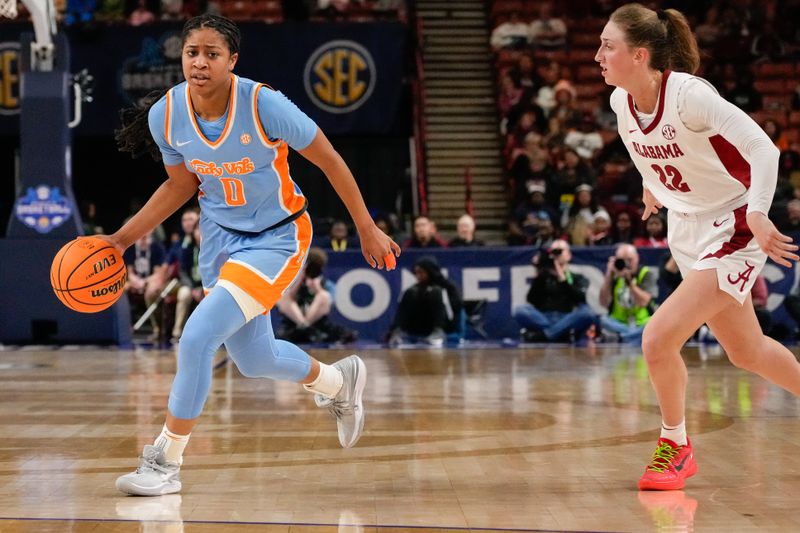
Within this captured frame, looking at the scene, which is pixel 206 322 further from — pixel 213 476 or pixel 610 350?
pixel 610 350

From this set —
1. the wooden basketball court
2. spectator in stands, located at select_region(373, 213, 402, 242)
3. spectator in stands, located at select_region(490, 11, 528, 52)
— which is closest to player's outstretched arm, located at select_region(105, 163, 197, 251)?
the wooden basketball court

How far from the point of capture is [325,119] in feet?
56.2

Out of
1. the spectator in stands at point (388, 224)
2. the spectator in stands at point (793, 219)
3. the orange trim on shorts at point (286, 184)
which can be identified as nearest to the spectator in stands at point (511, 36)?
the spectator in stands at point (388, 224)

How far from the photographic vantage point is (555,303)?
12.6 metres

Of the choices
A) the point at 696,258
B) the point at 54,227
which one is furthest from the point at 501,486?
the point at 54,227

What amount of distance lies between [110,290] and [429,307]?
24.6 feet

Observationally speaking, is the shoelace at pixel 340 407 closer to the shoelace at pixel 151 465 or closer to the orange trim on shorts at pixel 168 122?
the shoelace at pixel 151 465

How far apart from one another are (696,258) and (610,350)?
6.91 metres

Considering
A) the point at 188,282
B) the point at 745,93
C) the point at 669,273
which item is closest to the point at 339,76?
the point at 188,282

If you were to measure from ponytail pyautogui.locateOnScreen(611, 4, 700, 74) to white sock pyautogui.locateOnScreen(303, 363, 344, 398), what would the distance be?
2035mm

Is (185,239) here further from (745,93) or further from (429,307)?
(745,93)

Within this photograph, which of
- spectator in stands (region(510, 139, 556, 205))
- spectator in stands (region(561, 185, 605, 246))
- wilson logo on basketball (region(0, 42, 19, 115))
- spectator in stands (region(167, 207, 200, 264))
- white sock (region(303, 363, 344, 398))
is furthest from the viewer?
wilson logo on basketball (region(0, 42, 19, 115))

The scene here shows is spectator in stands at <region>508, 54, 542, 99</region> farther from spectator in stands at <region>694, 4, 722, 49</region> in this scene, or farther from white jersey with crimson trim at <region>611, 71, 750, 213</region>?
white jersey with crimson trim at <region>611, 71, 750, 213</region>

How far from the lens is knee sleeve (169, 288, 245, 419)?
4.60m
